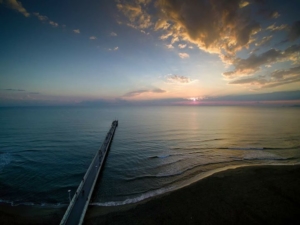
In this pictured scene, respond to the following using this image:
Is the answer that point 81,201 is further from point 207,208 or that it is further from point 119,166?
point 207,208

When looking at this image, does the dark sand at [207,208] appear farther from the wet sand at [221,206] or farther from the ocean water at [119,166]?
the ocean water at [119,166]

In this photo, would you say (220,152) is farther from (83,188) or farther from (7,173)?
(7,173)

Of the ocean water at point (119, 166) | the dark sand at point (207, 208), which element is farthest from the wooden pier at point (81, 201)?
the ocean water at point (119, 166)

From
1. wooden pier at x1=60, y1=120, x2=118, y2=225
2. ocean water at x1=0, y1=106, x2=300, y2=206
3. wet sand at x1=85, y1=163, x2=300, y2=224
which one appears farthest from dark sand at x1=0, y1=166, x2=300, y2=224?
ocean water at x1=0, y1=106, x2=300, y2=206

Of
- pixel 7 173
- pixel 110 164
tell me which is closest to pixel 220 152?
pixel 110 164

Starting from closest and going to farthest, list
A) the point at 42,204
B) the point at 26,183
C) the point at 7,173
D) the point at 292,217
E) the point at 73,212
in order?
the point at 292,217, the point at 73,212, the point at 42,204, the point at 26,183, the point at 7,173

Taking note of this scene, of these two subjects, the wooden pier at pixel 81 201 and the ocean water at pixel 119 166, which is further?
the ocean water at pixel 119 166

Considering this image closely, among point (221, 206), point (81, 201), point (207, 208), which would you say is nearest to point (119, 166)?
point (81, 201)

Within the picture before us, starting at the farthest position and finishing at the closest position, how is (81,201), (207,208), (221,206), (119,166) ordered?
(119,166) < (81,201) < (221,206) < (207,208)
